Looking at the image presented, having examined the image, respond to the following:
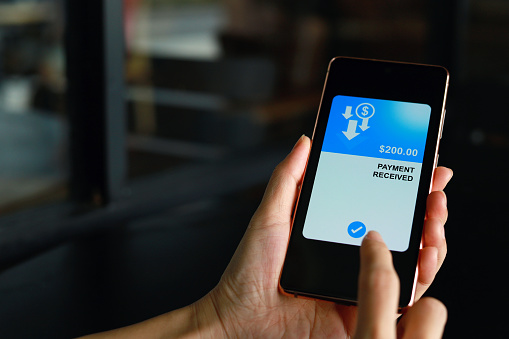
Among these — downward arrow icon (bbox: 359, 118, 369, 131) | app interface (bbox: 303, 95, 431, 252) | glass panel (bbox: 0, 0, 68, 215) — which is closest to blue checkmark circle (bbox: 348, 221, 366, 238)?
app interface (bbox: 303, 95, 431, 252)

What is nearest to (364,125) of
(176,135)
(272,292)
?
(272,292)

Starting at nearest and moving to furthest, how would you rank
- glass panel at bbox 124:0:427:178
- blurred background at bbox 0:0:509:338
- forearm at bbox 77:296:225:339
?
forearm at bbox 77:296:225:339, blurred background at bbox 0:0:509:338, glass panel at bbox 124:0:427:178

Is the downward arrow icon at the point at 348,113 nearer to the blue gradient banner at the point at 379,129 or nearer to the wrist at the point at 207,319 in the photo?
the blue gradient banner at the point at 379,129

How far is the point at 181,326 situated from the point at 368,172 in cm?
24

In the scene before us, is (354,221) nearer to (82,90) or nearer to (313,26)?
(82,90)

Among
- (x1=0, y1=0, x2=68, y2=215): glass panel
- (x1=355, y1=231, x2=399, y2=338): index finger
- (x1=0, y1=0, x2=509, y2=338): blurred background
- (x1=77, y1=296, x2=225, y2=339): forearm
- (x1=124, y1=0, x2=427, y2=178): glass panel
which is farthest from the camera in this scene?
(x1=124, y1=0, x2=427, y2=178): glass panel

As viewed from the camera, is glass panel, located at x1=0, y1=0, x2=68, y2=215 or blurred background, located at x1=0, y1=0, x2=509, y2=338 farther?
glass panel, located at x1=0, y1=0, x2=68, y2=215

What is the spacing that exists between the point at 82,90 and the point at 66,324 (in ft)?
1.57

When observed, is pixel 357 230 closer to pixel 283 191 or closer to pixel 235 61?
pixel 283 191

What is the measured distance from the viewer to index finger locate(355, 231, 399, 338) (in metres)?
0.35

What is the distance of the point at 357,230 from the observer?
0.55 meters

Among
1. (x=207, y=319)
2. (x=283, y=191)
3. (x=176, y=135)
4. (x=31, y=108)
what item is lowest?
(x=176, y=135)

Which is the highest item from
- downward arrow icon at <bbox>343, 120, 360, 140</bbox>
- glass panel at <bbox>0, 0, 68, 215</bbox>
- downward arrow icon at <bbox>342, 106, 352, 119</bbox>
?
downward arrow icon at <bbox>342, 106, 352, 119</bbox>

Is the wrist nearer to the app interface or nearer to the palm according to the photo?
the palm
